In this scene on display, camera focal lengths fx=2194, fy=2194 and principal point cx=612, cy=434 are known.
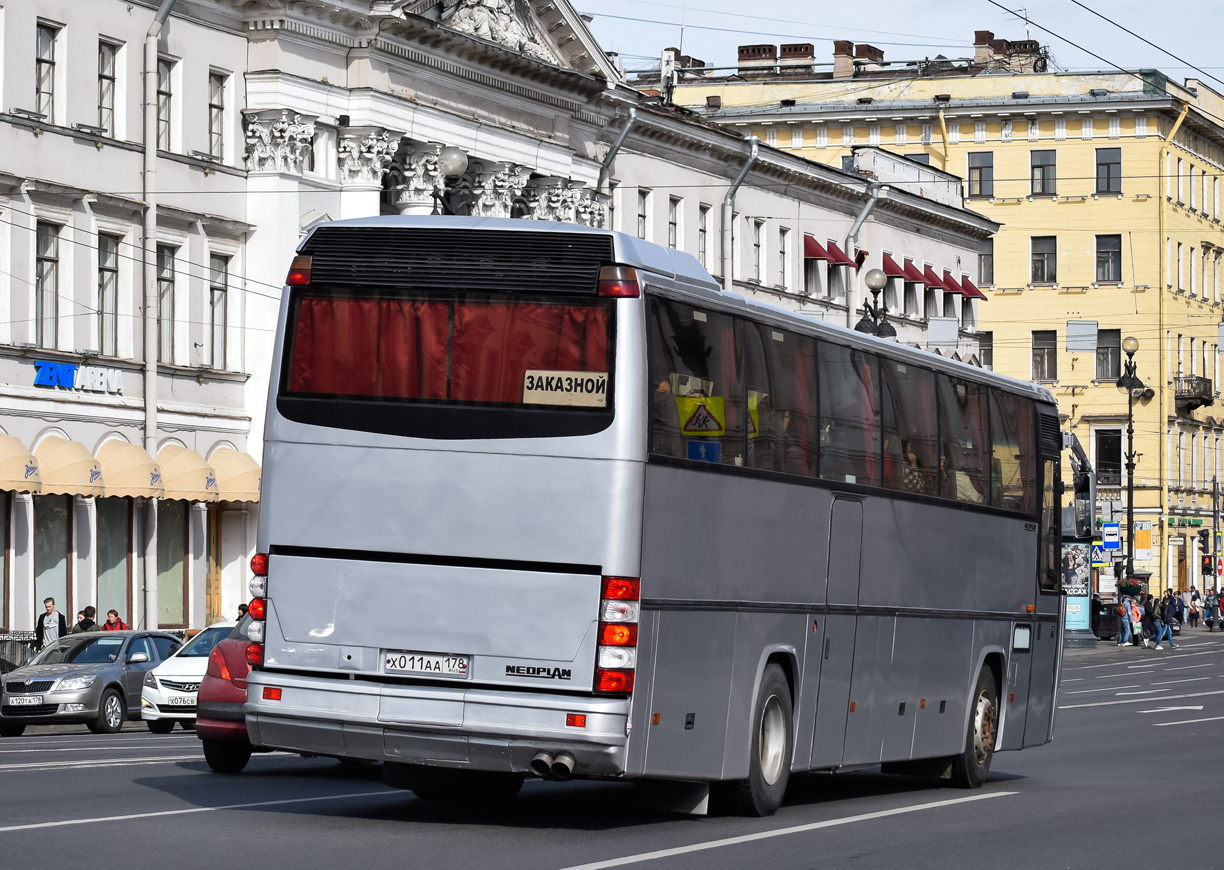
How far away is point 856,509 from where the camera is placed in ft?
51.4

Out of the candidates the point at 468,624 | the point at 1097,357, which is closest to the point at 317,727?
the point at 468,624

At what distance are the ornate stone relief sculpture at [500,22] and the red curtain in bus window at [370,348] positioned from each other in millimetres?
32815

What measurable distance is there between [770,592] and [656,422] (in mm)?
2032

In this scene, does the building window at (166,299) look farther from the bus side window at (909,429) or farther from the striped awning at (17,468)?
the bus side window at (909,429)

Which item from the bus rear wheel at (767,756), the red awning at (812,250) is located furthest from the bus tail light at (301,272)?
the red awning at (812,250)

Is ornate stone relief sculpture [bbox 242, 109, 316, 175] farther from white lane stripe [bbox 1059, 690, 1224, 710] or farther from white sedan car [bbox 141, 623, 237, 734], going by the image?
white lane stripe [bbox 1059, 690, 1224, 710]

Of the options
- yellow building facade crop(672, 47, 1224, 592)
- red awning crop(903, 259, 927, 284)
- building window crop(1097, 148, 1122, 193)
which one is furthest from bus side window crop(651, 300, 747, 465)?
building window crop(1097, 148, 1122, 193)

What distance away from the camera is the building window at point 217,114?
4088cm

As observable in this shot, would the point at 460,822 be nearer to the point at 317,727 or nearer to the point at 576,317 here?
the point at 317,727

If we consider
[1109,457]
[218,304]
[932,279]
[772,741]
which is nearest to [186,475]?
[218,304]

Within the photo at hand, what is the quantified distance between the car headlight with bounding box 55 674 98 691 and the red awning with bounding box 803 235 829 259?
39.5m

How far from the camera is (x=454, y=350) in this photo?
12992mm

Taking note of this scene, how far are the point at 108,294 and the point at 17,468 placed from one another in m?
4.56

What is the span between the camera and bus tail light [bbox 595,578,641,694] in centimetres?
1252
